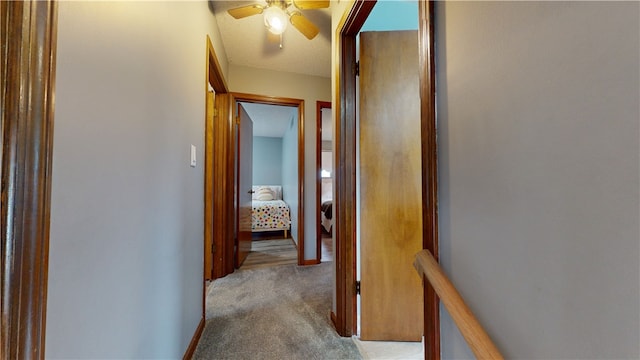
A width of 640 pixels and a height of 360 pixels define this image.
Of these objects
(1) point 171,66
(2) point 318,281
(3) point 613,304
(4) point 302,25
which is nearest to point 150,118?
(1) point 171,66

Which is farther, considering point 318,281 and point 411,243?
point 318,281

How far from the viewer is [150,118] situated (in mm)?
957

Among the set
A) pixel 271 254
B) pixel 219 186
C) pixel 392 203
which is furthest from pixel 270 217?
pixel 392 203

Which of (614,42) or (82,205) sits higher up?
(614,42)

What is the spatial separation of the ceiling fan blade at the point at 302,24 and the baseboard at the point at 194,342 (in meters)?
2.35

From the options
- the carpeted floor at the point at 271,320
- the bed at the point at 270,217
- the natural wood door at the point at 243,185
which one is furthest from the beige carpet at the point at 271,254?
the carpeted floor at the point at 271,320

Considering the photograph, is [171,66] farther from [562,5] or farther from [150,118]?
[562,5]

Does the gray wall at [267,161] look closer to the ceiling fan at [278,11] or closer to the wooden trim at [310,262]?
the wooden trim at [310,262]

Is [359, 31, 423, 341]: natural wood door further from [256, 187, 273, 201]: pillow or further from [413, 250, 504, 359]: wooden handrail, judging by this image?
[256, 187, 273, 201]: pillow

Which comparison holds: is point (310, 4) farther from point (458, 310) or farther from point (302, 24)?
point (458, 310)

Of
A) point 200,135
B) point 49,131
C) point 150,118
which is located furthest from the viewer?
point 200,135

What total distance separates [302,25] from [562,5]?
185 cm

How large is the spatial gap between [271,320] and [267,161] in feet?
16.4

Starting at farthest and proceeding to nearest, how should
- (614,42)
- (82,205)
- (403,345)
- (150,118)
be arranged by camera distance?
1. (403,345)
2. (150,118)
3. (82,205)
4. (614,42)
